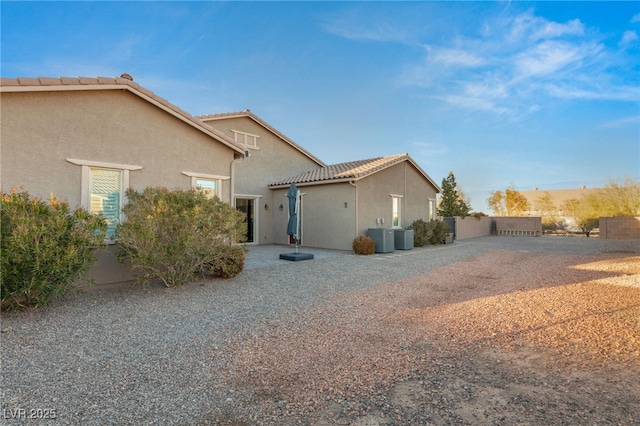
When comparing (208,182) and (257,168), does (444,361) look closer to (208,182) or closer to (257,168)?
(208,182)

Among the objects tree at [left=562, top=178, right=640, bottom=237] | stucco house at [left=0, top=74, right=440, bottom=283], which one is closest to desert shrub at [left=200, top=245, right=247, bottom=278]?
stucco house at [left=0, top=74, right=440, bottom=283]

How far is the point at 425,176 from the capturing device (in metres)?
20.0

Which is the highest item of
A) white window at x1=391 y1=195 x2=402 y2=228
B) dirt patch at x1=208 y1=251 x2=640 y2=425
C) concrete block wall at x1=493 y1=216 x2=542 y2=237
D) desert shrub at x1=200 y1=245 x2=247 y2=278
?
white window at x1=391 y1=195 x2=402 y2=228

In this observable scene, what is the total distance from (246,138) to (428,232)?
12.0 metres

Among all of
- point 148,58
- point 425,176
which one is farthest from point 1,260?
point 425,176

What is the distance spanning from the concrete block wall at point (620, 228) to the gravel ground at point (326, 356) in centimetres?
2026

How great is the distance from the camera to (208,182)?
1003 centimetres

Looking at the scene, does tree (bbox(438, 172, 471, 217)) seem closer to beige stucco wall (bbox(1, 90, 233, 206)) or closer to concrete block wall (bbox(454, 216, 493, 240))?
concrete block wall (bbox(454, 216, 493, 240))

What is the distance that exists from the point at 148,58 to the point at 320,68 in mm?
8315

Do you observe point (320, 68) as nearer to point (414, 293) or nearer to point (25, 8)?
point (25, 8)

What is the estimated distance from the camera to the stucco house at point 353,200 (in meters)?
15.1

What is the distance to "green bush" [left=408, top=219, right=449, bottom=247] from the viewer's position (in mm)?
17688

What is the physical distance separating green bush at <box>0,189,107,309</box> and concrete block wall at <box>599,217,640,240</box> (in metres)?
30.5

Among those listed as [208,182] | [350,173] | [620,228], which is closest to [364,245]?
[350,173]
